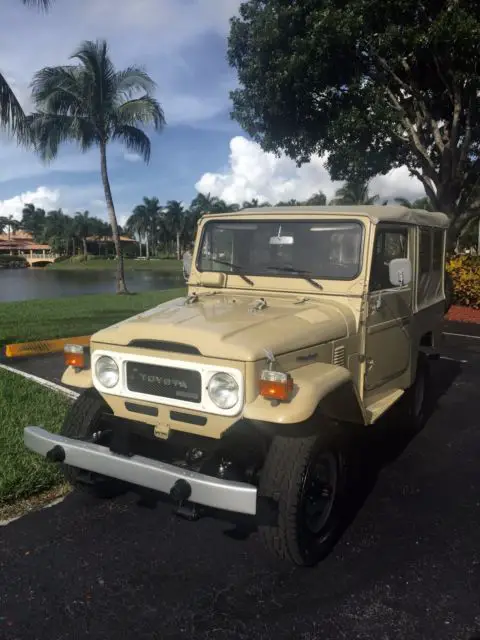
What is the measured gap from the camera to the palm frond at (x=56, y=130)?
19.5m

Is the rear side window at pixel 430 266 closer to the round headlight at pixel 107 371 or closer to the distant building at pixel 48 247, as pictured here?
the round headlight at pixel 107 371

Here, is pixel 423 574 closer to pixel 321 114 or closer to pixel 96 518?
pixel 96 518

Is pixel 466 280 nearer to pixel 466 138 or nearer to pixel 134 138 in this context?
pixel 466 138

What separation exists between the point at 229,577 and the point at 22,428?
288 centimetres

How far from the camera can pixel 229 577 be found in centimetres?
311

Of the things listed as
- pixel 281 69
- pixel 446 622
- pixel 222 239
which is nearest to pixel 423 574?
pixel 446 622

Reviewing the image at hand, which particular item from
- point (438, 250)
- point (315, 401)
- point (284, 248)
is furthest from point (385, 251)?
point (315, 401)

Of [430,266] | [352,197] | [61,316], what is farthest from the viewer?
[352,197]

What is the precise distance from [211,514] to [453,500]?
73.1 inches

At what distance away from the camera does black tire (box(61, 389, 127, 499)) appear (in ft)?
12.0

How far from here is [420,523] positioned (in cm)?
374

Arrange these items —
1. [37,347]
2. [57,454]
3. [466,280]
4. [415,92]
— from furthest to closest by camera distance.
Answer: [466,280] < [415,92] < [37,347] < [57,454]

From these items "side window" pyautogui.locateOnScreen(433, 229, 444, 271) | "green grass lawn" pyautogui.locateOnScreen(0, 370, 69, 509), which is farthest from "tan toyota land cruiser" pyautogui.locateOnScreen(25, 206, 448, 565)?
"side window" pyautogui.locateOnScreen(433, 229, 444, 271)

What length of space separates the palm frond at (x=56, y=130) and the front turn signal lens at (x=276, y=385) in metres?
19.0
